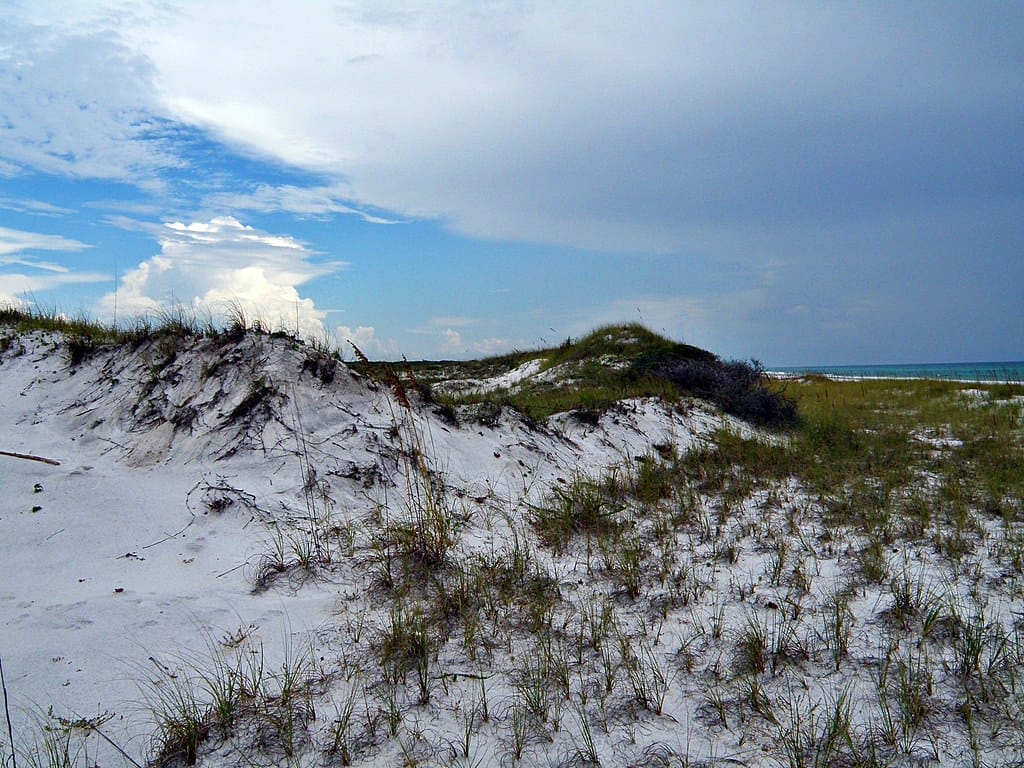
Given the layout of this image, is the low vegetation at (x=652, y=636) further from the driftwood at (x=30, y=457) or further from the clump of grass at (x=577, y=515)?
the driftwood at (x=30, y=457)

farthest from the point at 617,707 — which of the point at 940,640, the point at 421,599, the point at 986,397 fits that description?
the point at 986,397

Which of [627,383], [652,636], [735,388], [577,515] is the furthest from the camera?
[627,383]

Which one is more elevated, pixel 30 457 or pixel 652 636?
pixel 30 457

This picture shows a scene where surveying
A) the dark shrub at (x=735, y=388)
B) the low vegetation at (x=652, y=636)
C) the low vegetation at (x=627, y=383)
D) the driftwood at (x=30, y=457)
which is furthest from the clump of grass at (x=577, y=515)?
the dark shrub at (x=735, y=388)

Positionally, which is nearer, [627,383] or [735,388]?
[735,388]

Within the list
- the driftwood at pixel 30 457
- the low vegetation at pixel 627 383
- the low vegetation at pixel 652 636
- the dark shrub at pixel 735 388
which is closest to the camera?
the low vegetation at pixel 652 636

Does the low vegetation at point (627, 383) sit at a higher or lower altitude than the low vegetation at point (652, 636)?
higher

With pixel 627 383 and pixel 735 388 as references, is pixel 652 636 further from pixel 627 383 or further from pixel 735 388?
pixel 627 383

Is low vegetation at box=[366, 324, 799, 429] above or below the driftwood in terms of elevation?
above

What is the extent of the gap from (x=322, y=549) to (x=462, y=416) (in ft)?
11.8

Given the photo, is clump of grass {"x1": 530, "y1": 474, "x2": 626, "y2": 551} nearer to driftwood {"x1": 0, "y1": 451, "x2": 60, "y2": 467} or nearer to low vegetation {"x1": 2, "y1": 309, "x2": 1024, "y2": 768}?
low vegetation {"x1": 2, "y1": 309, "x2": 1024, "y2": 768}

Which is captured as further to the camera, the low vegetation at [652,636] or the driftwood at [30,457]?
the driftwood at [30,457]

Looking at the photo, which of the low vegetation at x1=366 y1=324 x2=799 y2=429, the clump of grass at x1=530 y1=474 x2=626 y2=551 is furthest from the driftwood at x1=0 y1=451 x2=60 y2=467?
the clump of grass at x1=530 y1=474 x2=626 y2=551

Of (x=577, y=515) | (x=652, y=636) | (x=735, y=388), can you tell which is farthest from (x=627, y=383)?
(x=652, y=636)
